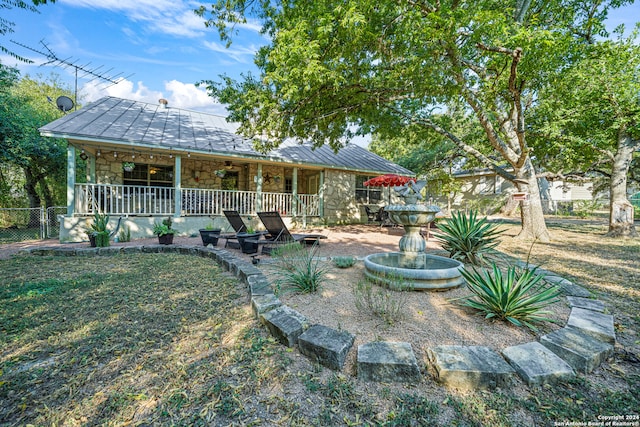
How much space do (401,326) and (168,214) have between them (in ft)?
28.2

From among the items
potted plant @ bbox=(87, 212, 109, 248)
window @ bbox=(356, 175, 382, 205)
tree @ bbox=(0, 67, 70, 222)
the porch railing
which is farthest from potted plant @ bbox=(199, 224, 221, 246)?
window @ bbox=(356, 175, 382, 205)

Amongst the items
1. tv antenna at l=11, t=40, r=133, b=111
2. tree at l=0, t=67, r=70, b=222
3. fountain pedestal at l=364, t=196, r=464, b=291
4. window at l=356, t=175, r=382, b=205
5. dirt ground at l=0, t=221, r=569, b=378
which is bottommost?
dirt ground at l=0, t=221, r=569, b=378

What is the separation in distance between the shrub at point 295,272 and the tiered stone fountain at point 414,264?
0.82 metres

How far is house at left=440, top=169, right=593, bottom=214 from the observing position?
19.3m

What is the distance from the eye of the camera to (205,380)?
1.83 m

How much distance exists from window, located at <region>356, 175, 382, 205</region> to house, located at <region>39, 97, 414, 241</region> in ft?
0.16

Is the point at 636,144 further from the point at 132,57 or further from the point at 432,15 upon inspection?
the point at 132,57

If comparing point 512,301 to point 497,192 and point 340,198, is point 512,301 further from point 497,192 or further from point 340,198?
point 497,192

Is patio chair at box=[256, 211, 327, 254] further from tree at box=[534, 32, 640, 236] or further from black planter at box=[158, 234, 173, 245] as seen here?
tree at box=[534, 32, 640, 236]

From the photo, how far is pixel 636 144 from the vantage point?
8.30 metres

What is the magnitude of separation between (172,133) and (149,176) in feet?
7.40

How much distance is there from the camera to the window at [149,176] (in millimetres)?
10203

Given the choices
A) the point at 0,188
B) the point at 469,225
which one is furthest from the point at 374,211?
the point at 0,188

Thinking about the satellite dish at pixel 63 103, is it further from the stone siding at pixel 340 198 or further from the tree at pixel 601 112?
the tree at pixel 601 112
